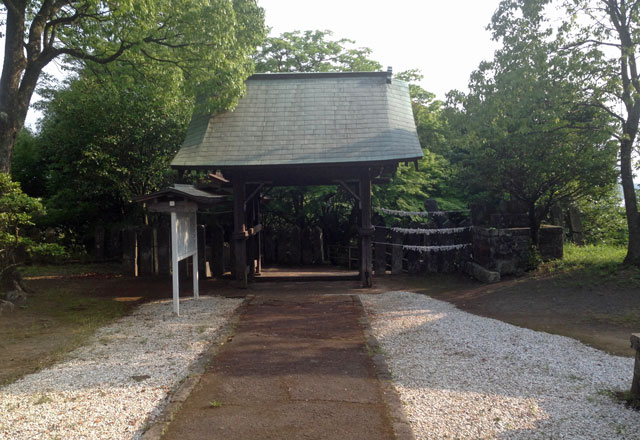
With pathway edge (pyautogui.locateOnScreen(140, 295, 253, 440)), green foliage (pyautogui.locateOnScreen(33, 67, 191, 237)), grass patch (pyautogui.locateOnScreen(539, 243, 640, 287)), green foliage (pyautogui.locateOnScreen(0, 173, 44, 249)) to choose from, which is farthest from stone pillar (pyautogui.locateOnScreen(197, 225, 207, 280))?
grass patch (pyautogui.locateOnScreen(539, 243, 640, 287))

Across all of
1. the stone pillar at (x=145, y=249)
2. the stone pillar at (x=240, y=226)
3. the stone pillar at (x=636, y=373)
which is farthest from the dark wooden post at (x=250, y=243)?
the stone pillar at (x=636, y=373)

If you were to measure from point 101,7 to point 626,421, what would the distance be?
466 inches

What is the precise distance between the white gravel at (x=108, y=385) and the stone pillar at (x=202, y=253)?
5.26 metres

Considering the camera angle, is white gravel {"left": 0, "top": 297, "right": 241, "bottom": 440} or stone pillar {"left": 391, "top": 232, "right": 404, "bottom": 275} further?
stone pillar {"left": 391, "top": 232, "right": 404, "bottom": 275}

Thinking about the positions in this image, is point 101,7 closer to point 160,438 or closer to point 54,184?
point 54,184

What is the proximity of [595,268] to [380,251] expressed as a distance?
5538 millimetres

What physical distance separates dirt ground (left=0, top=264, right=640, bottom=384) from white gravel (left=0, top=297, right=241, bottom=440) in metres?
0.52

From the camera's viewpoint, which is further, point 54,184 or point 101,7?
point 54,184

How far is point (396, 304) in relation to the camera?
383 inches

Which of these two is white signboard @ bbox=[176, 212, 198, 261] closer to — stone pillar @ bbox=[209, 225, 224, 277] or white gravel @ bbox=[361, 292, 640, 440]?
stone pillar @ bbox=[209, 225, 224, 277]

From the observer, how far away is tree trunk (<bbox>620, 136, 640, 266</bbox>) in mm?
10227

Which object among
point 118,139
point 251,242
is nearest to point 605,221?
point 251,242

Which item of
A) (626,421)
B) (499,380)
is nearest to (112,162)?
(499,380)

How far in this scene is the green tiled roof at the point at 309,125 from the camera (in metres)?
11.1
